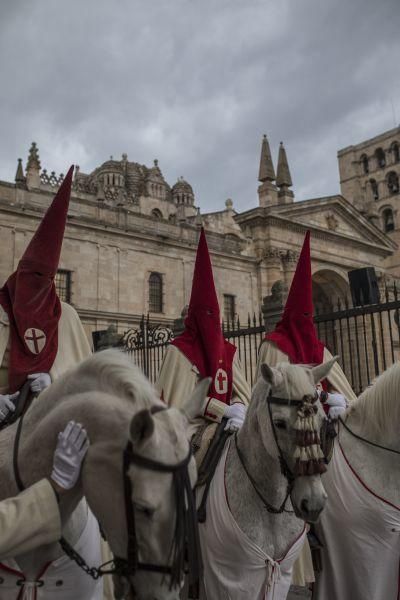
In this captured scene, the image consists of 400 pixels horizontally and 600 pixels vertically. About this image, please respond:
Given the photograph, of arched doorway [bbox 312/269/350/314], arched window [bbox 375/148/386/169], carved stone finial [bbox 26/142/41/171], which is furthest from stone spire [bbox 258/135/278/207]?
arched window [bbox 375/148/386/169]

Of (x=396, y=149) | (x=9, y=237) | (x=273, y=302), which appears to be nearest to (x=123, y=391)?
(x=273, y=302)

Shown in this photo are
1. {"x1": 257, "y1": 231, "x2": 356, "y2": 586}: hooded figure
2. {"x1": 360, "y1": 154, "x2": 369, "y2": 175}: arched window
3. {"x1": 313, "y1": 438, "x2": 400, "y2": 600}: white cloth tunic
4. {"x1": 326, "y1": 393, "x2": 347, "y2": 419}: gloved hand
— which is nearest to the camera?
{"x1": 313, "y1": 438, "x2": 400, "y2": 600}: white cloth tunic

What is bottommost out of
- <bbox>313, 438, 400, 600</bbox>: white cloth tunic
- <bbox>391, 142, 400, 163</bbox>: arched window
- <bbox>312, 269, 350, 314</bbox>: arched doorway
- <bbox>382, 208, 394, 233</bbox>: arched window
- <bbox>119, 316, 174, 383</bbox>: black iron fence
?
<bbox>313, 438, 400, 600</bbox>: white cloth tunic

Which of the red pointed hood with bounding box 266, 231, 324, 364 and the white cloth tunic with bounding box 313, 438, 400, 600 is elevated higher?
the red pointed hood with bounding box 266, 231, 324, 364

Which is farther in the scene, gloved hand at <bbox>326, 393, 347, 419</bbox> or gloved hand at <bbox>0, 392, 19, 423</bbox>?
gloved hand at <bbox>326, 393, 347, 419</bbox>

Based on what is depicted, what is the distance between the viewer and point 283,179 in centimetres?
3241

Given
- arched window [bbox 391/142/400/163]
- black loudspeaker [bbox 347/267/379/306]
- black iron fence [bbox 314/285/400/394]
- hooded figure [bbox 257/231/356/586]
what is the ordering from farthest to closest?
1. arched window [bbox 391/142/400/163]
2. black loudspeaker [bbox 347/267/379/306]
3. black iron fence [bbox 314/285/400/394]
4. hooded figure [bbox 257/231/356/586]

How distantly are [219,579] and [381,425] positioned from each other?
5.90 feet

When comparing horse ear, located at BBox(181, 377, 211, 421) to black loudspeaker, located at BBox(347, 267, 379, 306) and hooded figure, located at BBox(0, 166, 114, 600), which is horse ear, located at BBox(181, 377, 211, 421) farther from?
black loudspeaker, located at BBox(347, 267, 379, 306)

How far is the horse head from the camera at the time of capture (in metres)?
3.16

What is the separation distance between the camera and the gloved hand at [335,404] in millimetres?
4804

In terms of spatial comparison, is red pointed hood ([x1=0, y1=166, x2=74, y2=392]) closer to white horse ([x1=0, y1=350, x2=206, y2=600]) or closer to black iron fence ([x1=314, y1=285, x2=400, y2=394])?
white horse ([x1=0, y1=350, x2=206, y2=600])

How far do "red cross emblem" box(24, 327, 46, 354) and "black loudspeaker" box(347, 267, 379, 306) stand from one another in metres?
6.94

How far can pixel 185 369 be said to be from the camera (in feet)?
16.3
